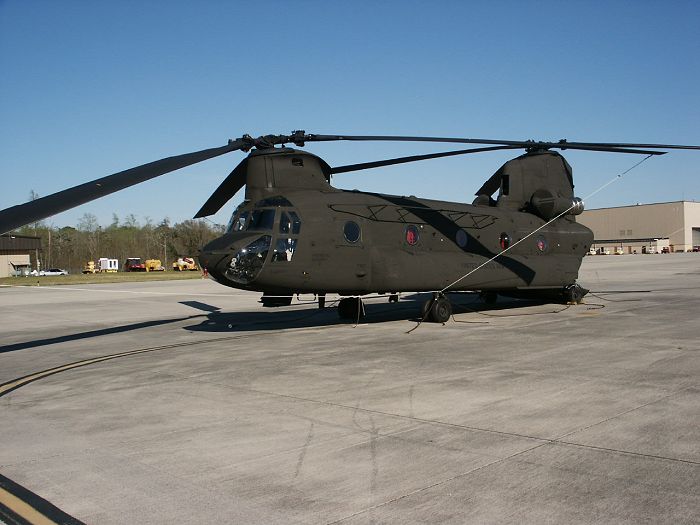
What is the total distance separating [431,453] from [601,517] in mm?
1771

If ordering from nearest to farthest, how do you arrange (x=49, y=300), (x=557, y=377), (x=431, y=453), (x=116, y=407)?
(x=431, y=453), (x=116, y=407), (x=557, y=377), (x=49, y=300)

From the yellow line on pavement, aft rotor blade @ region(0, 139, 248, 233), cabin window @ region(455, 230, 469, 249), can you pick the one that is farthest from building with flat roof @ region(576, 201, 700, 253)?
the yellow line on pavement

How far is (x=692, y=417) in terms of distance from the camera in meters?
6.68

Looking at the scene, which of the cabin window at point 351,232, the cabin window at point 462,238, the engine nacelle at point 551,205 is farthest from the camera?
the engine nacelle at point 551,205

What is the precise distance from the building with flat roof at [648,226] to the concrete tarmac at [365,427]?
10313 cm

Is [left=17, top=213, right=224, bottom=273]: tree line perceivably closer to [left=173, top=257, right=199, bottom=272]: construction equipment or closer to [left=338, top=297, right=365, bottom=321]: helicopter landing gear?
[left=173, top=257, right=199, bottom=272]: construction equipment

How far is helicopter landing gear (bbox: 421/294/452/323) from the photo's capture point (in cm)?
1623

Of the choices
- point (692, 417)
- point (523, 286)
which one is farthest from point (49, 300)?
point (692, 417)

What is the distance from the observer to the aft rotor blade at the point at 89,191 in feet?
26.7

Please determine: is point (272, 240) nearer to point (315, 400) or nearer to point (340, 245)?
point (340, 245)

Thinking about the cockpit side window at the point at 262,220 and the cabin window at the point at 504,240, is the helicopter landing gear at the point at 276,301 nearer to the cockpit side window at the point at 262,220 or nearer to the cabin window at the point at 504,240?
the cockpit side window at the point at 262,220

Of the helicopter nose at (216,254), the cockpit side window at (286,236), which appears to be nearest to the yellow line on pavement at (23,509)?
the helicopter nose at (216,254)

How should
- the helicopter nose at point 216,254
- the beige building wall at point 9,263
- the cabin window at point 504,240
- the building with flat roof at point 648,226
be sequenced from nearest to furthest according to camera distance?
the helicopter nose at point 216,254 < the cabin window at point 504,240 < the beige building wall at point 9,263 < the building with flat roof at point 648,226

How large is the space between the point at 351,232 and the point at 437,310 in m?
3.33
